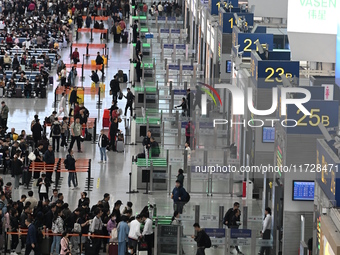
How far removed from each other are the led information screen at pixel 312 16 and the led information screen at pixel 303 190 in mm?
4573

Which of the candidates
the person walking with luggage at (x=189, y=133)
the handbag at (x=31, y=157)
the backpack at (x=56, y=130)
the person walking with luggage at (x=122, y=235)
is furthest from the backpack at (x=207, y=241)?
the backpack at (x=56, y=130)

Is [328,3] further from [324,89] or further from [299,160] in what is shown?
[299,160]

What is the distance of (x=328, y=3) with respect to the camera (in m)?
28.7

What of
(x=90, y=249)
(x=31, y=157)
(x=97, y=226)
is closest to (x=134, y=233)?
(x=97, y=226)

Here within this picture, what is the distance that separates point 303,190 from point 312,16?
210 inches

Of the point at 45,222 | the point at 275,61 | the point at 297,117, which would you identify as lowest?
the point at 45,222

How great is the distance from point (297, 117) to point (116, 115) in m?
17.3

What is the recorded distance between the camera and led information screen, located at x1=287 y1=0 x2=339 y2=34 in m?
28.7

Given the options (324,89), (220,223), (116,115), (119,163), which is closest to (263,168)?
(220,223)

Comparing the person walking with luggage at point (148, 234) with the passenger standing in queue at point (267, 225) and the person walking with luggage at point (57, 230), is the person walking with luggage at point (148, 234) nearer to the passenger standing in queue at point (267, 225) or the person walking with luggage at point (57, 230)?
the person walking with luggage at point (57, 230)

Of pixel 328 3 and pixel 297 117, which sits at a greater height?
pixel 328 3

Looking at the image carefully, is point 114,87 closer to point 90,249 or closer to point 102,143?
point 102,143

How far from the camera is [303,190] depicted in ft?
84.9

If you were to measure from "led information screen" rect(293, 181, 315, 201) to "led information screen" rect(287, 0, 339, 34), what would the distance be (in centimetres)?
457
